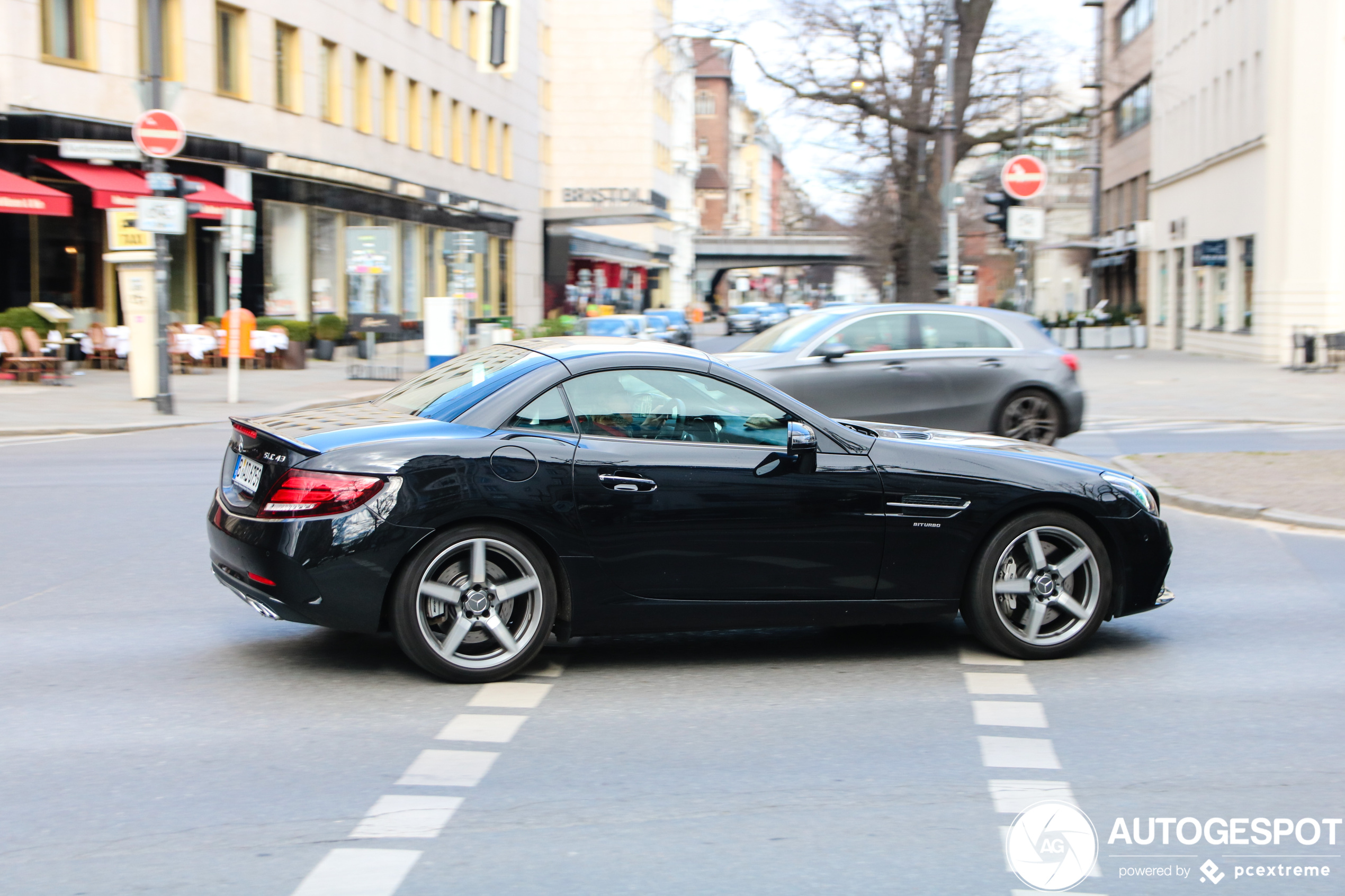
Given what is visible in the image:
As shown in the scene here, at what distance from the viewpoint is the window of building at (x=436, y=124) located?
149ft

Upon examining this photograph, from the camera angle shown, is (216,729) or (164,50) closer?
(216,729)

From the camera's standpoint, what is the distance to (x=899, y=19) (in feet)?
103

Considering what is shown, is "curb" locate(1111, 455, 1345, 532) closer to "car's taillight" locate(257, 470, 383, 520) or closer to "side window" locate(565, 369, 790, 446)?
"side window" locate(565, 369, 790, 446)

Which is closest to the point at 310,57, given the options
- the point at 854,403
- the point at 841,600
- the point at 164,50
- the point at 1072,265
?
the point at 164,50

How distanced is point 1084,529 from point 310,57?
32611 mm

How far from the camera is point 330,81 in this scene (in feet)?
121

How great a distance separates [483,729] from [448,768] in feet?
1.49

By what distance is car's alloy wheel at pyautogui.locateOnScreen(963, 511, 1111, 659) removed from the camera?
6207mm

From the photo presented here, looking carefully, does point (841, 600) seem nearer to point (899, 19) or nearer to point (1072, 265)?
point (899, 19)

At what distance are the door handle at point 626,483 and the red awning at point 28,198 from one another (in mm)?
21777

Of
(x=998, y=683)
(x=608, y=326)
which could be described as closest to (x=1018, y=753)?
(x=998, y=683)

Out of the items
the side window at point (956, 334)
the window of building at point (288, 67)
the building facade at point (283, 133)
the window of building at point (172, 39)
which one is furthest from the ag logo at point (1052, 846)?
the window of building at point (288, 67)

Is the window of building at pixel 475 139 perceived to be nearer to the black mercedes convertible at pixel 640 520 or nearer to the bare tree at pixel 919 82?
the bare tree at pixel 919 82

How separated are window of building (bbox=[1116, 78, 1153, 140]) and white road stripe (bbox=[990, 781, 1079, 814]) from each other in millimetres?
50594
